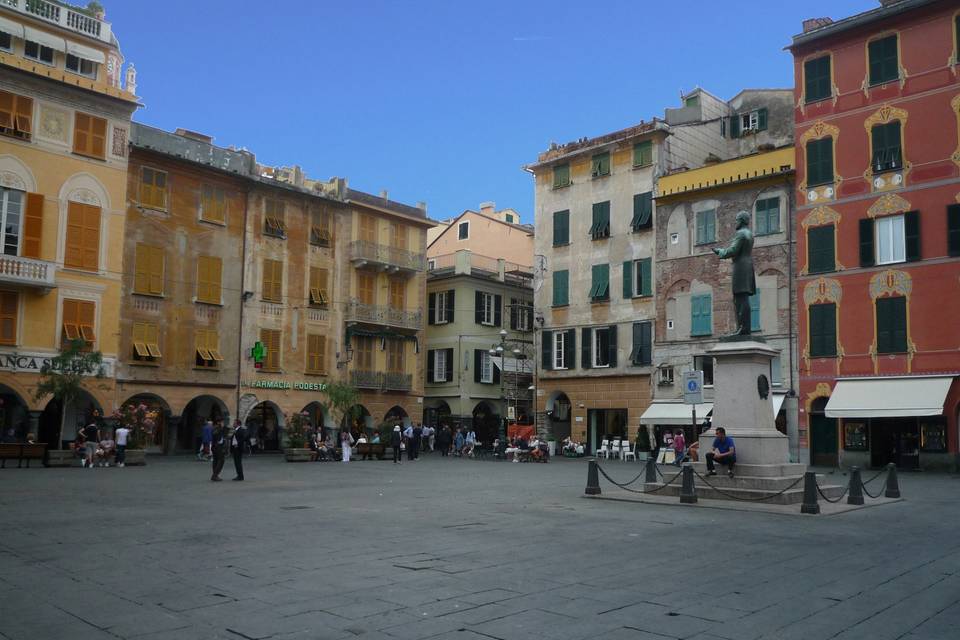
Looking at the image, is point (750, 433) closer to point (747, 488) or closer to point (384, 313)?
point (747, 488)

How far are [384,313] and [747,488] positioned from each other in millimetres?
30537

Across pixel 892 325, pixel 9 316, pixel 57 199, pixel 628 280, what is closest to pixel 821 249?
pixel 892 325

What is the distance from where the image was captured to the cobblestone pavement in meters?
6.62

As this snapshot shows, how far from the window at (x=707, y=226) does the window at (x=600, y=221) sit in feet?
17.3

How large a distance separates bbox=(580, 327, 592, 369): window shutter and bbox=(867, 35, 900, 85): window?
16.8 meters

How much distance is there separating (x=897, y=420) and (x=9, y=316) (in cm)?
3272

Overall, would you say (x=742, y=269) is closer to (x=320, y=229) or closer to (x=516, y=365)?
(x=516, y=365)

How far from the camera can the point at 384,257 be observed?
4572cm

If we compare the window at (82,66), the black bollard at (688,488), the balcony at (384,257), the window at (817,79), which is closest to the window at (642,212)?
the window at (817,79)

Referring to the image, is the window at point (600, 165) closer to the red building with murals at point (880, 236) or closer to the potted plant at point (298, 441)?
the red building with murals at point (880, 236)

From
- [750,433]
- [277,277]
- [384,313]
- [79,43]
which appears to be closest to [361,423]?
[384,313]

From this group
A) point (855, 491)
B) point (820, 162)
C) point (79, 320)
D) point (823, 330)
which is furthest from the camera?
point (820, 162)

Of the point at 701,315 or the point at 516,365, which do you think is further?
the point at 516,365

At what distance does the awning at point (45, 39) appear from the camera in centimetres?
3212
